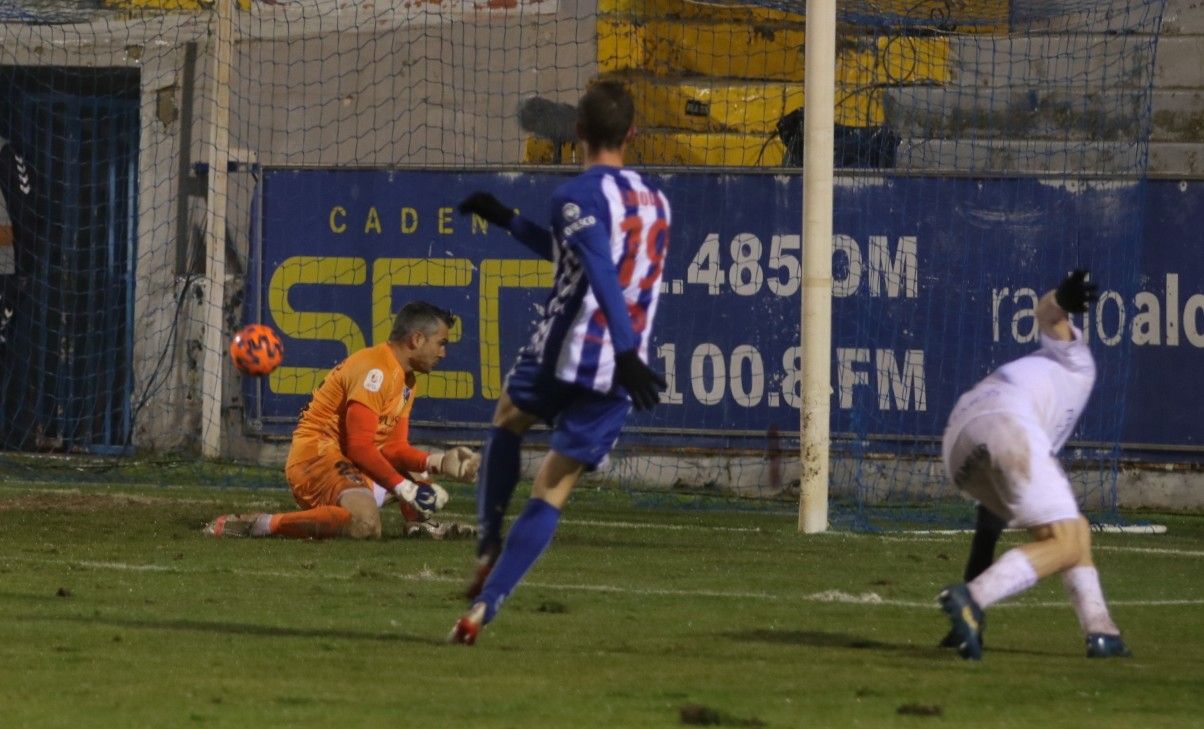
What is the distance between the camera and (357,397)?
10406mm

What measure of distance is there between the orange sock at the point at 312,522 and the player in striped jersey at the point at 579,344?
12.5ft

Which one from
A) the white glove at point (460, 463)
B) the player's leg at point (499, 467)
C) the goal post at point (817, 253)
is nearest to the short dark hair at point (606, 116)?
the player's leg at point (499, 467)

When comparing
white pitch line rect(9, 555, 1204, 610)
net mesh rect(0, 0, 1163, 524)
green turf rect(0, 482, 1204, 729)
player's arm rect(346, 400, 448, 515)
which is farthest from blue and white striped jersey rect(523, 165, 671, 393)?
net mesh rect(0, 0, 1163, 524)

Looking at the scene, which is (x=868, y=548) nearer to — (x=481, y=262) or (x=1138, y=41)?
(x=481, y=262)

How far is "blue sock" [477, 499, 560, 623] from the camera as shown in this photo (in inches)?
254

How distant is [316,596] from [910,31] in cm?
1023

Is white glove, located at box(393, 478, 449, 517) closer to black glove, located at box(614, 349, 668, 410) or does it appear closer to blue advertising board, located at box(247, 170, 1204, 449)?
black glove, located at box(614, 349, 668, 410)

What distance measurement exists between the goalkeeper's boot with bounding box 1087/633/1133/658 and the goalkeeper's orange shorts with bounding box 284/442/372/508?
4987 mm

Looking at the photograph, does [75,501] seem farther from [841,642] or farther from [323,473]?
[841,642]

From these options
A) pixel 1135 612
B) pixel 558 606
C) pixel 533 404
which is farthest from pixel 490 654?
pixel 1135 612

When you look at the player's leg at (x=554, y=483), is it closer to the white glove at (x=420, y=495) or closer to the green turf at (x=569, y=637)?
the green turf at (x=569, y=637)

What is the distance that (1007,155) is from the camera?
16.8 metres

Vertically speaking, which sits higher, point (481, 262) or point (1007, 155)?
point (1007, 155)

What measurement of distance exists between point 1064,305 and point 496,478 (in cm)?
198
